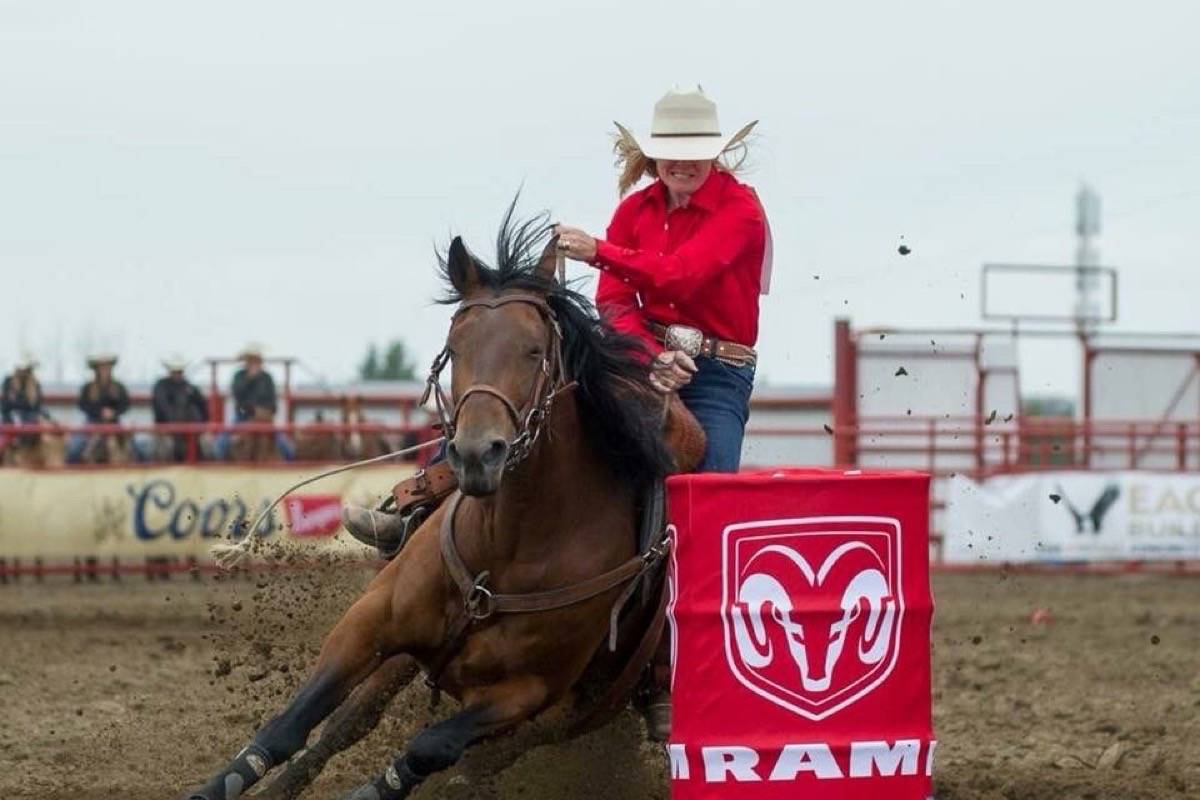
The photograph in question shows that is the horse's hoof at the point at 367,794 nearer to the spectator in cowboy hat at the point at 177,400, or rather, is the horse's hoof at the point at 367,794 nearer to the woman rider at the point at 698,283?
the woman rider at the point at 698,283

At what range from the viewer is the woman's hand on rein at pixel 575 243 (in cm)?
478

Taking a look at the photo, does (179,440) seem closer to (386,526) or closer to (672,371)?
(386,526)

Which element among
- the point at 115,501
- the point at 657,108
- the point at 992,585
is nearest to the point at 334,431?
the point at 115,501

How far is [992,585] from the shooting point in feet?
44.4

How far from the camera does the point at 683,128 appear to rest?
523 cm

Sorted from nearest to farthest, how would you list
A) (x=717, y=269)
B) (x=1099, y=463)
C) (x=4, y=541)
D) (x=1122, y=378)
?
(x=717, y=269) → (x=4, y=541) → (x=1099, y=463) → (x=1122, y=378)

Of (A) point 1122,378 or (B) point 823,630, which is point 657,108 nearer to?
(B) point 823,630

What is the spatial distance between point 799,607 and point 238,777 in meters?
1.29

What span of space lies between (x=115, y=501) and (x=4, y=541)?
73 centimetres

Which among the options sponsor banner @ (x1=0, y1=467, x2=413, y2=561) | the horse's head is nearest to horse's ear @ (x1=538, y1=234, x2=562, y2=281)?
the horse's head

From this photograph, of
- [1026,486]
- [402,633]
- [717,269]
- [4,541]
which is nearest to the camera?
[402,633]

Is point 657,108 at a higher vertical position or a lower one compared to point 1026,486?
higher

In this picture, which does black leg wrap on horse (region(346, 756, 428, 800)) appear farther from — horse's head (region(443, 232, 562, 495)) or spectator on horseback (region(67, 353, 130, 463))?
spectator on horseback (region(67, 353, 130, 463))

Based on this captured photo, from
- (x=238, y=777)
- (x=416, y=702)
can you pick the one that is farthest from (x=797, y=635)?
(x=416, y=702)
